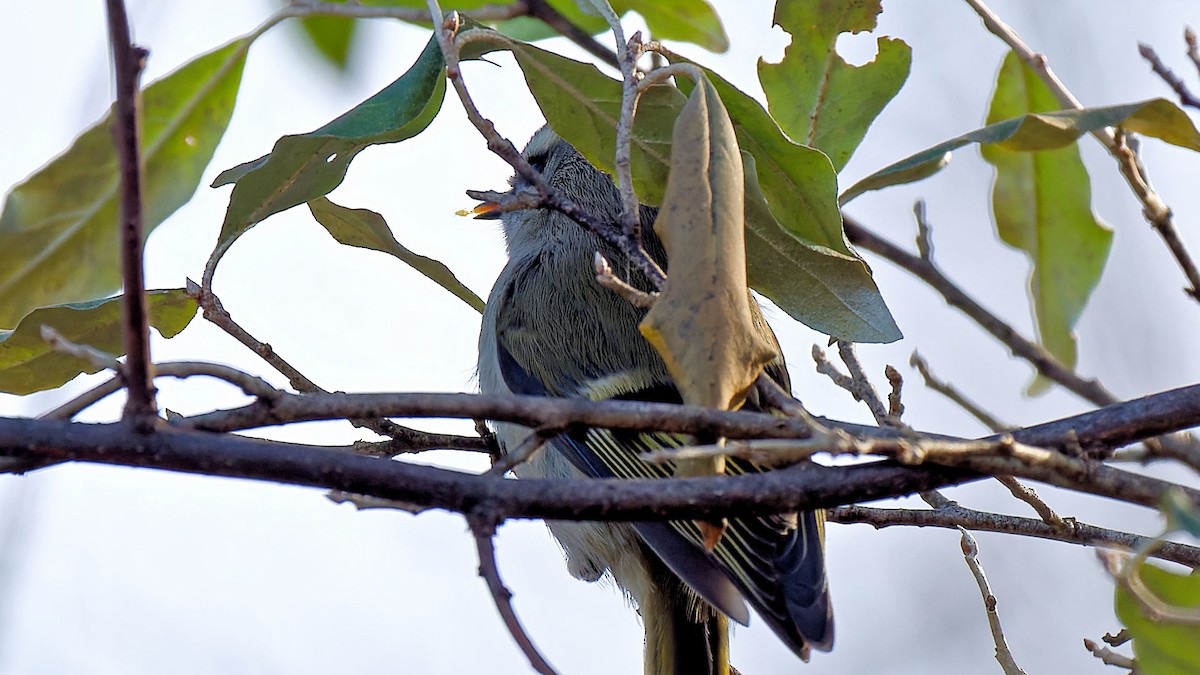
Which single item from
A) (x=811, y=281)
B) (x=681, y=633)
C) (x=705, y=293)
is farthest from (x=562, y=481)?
(x=681, y=633)

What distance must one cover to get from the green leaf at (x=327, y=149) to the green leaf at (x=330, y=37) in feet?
1.82

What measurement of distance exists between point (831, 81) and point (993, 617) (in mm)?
698

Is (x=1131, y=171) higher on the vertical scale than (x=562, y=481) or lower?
higher

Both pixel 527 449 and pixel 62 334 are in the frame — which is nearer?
pixel 527 449

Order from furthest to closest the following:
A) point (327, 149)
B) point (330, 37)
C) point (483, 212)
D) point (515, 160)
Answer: point (483, 212), point (330, 37), point (327, 149), point (515, 160)

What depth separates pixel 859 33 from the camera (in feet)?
5.24

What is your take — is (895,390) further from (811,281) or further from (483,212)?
(483,212)

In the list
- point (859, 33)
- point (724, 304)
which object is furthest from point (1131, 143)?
point (724, 304)

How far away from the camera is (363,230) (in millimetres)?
1538

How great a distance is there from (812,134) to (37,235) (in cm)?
93

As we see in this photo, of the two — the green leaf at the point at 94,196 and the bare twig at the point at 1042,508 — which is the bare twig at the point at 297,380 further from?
the bare twig at the point at 1042,508

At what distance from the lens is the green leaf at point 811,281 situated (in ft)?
3.88

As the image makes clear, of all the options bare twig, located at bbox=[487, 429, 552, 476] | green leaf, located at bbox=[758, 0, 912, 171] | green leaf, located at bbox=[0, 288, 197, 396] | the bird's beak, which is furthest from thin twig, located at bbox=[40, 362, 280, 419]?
the bird's beak

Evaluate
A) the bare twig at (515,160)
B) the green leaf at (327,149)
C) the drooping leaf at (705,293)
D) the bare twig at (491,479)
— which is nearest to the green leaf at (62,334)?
the green leaf at (327,149)
